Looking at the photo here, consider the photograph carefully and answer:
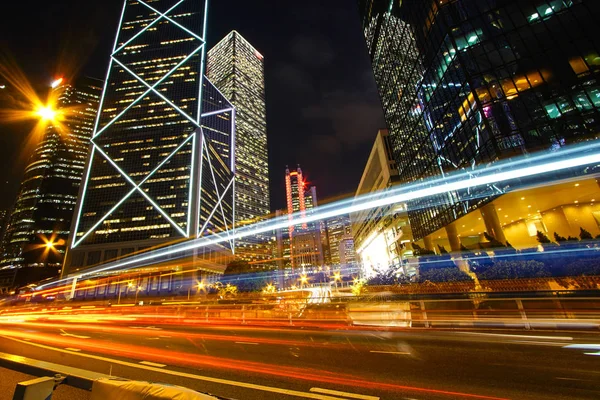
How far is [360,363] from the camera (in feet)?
22.3

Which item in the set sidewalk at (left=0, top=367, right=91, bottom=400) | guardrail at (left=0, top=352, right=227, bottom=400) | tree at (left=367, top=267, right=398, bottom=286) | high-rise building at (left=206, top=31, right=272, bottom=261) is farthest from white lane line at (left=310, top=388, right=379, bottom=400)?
high-rise building at (left=206, top=31, right=272, bottom=261)

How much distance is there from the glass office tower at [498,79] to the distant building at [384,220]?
2061cm

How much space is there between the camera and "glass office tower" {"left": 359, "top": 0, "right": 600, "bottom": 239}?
21.9 meters

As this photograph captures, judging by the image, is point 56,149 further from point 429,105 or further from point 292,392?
point 292,392

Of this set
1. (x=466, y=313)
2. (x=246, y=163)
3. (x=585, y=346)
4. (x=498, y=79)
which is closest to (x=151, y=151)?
(x=246, y=163)

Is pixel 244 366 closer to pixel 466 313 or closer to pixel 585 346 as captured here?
pixel 585 346

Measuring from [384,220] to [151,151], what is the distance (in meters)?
81.6

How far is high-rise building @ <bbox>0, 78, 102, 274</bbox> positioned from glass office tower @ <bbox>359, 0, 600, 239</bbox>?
143 metres

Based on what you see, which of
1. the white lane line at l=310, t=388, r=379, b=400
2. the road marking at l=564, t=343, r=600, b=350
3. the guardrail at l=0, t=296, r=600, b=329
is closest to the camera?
the white lane line at l=310, t=388, r=379, b=400

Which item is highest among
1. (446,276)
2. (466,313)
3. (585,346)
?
(446,276)

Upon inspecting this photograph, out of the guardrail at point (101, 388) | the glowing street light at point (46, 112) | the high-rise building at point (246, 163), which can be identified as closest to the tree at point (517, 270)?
the guardrail at point (101, 388)

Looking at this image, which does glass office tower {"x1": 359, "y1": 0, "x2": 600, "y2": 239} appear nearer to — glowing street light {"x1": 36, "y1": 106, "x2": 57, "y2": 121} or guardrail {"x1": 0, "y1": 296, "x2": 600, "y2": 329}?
guardrail {"x1": 0, "y1": 296, "x2": 600, "y2": 329}

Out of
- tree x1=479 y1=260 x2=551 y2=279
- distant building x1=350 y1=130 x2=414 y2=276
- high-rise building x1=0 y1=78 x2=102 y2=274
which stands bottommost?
tree x1=479 y1=260 x2=551 y2=279

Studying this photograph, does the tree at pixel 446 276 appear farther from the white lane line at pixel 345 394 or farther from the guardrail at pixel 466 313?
the white lane line at pixel 345 394
